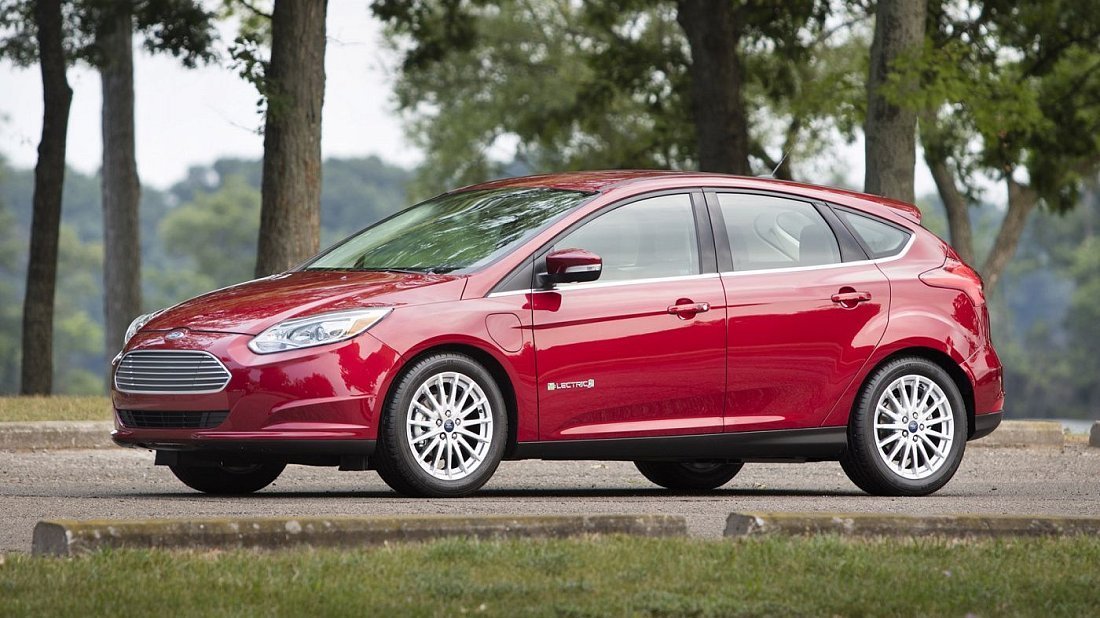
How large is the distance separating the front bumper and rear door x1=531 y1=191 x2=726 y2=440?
90 centimetres

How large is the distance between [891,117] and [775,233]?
27.2 ft

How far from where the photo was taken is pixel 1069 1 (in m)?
27.4

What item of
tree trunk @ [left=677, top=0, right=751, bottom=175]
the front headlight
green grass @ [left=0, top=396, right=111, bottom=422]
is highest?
tree trunk @ [left=677, top=0, right=751, bottom=175]

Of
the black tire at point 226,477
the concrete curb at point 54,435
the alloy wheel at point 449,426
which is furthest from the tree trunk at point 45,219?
the alloy wheel at point 449,426

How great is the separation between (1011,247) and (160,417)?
86.4ft

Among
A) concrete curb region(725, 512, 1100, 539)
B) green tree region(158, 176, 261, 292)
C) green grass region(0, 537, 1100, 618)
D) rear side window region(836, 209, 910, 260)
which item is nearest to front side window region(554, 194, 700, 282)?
rear side window region(836, 209, 910, 260)

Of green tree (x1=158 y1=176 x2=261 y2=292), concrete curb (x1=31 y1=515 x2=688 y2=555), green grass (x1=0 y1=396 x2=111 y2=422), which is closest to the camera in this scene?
concrete curb (x1=31 y1=515 x2=688 y2=555)

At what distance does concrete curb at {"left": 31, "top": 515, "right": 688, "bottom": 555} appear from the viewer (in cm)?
621

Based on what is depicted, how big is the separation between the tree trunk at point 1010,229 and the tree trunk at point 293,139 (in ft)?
61.5

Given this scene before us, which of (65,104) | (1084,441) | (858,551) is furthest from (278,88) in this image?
(858,551)

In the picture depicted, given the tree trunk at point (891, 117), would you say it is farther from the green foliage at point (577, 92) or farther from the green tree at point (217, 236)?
the green tree at point (217, 236)

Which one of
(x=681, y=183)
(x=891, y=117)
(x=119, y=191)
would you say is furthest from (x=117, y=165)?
(x=681, y=183)

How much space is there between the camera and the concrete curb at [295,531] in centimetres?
621

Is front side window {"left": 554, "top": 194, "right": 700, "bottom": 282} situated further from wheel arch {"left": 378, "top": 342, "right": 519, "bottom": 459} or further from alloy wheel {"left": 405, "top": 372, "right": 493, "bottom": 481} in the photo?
alloy wheel {"left": 405, "top": 372, "right": 493, "bottom": 481}
